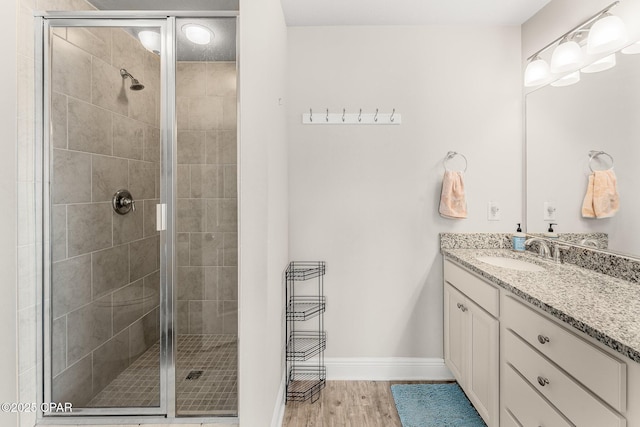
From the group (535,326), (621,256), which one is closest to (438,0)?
(621,256)

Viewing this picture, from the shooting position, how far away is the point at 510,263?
2.02 metres

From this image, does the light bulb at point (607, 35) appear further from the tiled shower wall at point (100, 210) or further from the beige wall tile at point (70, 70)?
the beige wall tile at point (70, 70)

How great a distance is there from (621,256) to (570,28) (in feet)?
4.41

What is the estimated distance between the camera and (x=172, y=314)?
1729 mm

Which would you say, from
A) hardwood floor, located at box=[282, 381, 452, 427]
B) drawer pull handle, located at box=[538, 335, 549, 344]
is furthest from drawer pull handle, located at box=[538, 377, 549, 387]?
hardwood floor, located at box=[282, 381, 452, 427]

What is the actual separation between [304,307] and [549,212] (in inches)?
69.1

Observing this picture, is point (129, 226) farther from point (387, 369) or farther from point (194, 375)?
point (387, 369)

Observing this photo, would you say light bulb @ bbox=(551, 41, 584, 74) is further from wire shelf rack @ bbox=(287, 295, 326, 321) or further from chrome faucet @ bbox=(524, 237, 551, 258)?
wire shelf rack @ bbox=(287, 295, 326, 321)

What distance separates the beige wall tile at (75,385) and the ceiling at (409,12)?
7.85 feet

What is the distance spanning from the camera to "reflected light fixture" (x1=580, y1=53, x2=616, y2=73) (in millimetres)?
1665

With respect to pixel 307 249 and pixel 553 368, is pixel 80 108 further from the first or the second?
pixel 553 368

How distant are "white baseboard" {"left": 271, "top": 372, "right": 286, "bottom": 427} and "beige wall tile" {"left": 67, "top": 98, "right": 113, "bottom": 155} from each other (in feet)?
5.39

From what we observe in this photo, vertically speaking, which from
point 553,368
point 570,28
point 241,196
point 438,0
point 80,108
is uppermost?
point 438,0

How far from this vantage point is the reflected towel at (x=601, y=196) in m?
1.68
